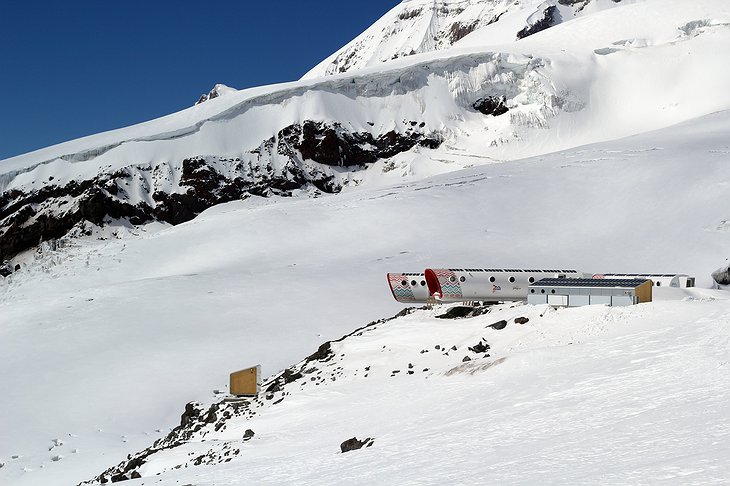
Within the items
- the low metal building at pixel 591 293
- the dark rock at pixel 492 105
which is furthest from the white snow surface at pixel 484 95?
the low metal building at pixel 591 293

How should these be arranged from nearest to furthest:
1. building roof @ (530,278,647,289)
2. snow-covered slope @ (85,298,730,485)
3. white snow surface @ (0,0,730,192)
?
snow-covered slope @ (85,298,730,485) → building roof @ (530,278,647,289) → white snow surface @ (0,0,730,192)

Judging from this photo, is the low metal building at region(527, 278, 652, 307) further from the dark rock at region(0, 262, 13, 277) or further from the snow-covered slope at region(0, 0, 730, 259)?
the dark rock at region(0, 262, 13, 277)

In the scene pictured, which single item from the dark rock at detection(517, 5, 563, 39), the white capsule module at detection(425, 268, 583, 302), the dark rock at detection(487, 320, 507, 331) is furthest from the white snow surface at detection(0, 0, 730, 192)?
the dark rock at detection(487, 320, 507, 331)

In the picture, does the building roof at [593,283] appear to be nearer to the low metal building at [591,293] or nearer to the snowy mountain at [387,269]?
the low metal building at [591,293]

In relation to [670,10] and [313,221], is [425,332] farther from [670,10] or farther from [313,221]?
[670,10]

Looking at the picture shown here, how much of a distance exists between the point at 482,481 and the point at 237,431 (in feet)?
28.9

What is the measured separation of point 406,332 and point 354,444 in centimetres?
834

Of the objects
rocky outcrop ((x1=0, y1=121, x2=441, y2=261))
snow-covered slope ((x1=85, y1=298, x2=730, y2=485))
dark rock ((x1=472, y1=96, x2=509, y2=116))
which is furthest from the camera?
dark rock ((x1=472, y1=96, x2=509, y2=116))

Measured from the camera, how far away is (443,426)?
11305 millimetres

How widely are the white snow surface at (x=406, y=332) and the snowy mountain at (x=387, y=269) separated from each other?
9 centimetres

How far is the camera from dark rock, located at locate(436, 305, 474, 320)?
2058cm

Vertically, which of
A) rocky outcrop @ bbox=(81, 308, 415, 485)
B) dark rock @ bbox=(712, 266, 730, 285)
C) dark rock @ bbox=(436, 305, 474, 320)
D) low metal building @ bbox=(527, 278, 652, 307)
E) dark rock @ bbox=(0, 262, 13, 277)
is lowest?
dark rock @ bbox=(712, 266, 730, 285)

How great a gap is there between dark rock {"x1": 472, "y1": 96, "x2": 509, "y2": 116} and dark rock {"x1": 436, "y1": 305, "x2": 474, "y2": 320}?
66180 millimetres

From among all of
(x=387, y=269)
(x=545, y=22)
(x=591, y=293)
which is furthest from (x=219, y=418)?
(x=545, y=22)
